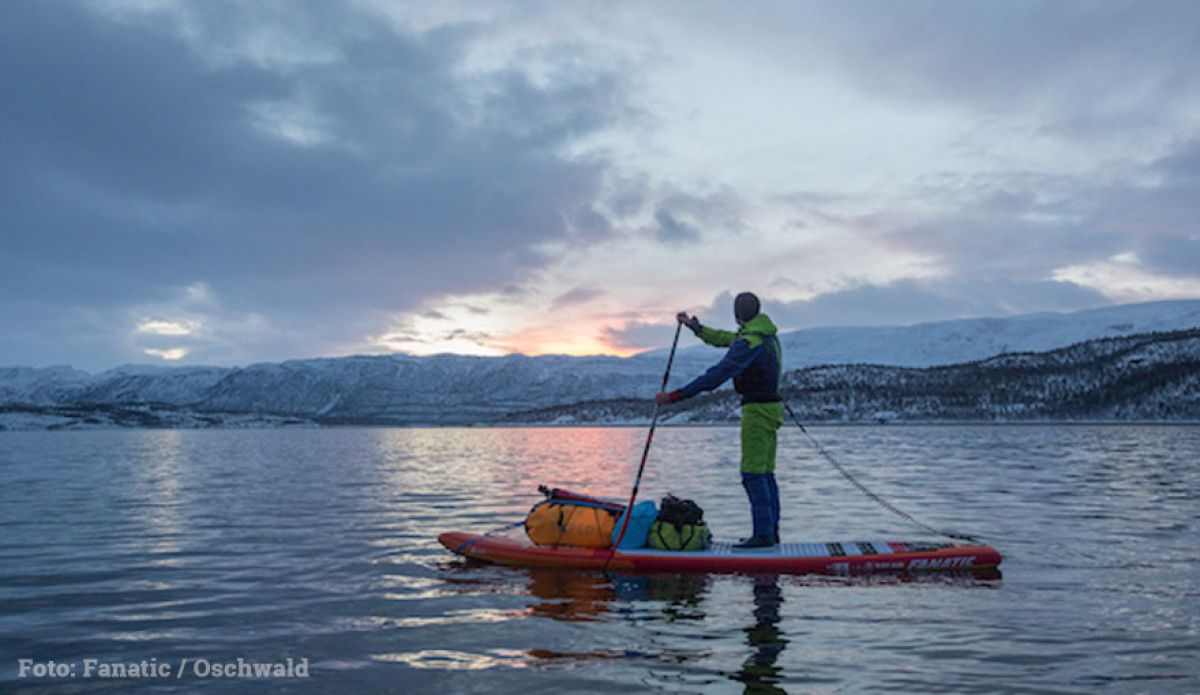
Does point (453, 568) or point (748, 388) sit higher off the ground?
point (748, 388)

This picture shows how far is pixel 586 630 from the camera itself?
884 centimetres

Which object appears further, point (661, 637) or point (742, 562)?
point (742, 562)

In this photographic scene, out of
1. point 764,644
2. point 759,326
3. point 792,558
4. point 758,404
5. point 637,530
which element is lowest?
point 764,644

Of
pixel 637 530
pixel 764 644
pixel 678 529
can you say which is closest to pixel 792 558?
pixel 678 529

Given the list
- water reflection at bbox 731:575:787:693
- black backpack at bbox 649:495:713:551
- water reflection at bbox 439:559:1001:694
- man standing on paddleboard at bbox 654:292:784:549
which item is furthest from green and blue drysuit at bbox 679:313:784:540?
water reflection at bbox 731:575:787:693

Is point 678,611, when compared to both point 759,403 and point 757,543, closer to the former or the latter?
point 757,543

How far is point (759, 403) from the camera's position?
12.9 m

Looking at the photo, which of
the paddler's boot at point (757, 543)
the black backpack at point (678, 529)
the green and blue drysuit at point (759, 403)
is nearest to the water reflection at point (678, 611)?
the black backpack at point (678, 529)

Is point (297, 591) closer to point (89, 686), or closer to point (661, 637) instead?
point (89, 686)

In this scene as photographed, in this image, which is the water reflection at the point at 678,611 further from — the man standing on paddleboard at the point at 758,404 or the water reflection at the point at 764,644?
the man standing on paddleboard at the point at 758,404

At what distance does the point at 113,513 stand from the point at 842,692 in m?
20.9

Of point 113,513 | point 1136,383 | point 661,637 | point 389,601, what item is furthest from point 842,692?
point 1136,383

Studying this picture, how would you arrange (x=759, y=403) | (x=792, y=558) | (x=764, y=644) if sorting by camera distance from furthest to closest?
(x=759, y=403), (x=792, y=558), (x=764, y=644)

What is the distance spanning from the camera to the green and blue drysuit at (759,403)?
41.7ft
